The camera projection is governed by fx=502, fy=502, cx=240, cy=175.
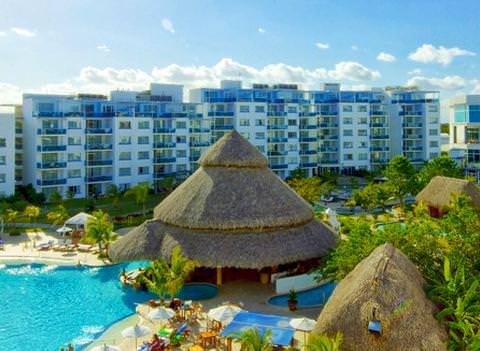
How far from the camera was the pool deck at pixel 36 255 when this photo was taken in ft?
112

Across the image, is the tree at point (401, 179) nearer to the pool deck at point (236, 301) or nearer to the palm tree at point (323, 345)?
the pool deck at point (236, 301)

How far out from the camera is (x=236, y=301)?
26328 mm

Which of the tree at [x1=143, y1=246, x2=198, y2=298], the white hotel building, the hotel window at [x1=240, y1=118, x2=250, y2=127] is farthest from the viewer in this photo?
the hotel window at [x1=240, y1=118, x2=250, y2=127]

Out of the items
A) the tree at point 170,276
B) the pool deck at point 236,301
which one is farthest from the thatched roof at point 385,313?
the tree at point 170,276

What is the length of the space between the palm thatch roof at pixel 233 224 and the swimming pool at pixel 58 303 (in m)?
2.39

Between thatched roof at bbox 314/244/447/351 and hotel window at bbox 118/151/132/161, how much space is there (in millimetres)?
46516

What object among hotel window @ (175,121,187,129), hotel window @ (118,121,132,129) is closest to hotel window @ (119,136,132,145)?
hotel window @ (118,121,132,129)

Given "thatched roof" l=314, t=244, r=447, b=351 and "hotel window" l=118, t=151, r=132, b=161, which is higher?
"hotel window" l=118, t=151, r=132, b=161

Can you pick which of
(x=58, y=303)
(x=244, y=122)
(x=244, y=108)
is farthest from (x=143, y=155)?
(x=58, y=303)

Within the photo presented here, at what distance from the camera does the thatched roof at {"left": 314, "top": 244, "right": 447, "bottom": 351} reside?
16750 mm

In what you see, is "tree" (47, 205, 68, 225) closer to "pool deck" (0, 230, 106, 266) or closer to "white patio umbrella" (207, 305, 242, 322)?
"pool deck" (0, 230, 106, 266)

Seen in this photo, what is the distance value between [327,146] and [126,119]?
107 feet

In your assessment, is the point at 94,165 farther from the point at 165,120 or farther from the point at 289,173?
the point at 289,173

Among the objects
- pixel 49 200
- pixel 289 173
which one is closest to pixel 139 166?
pixel 49 200
